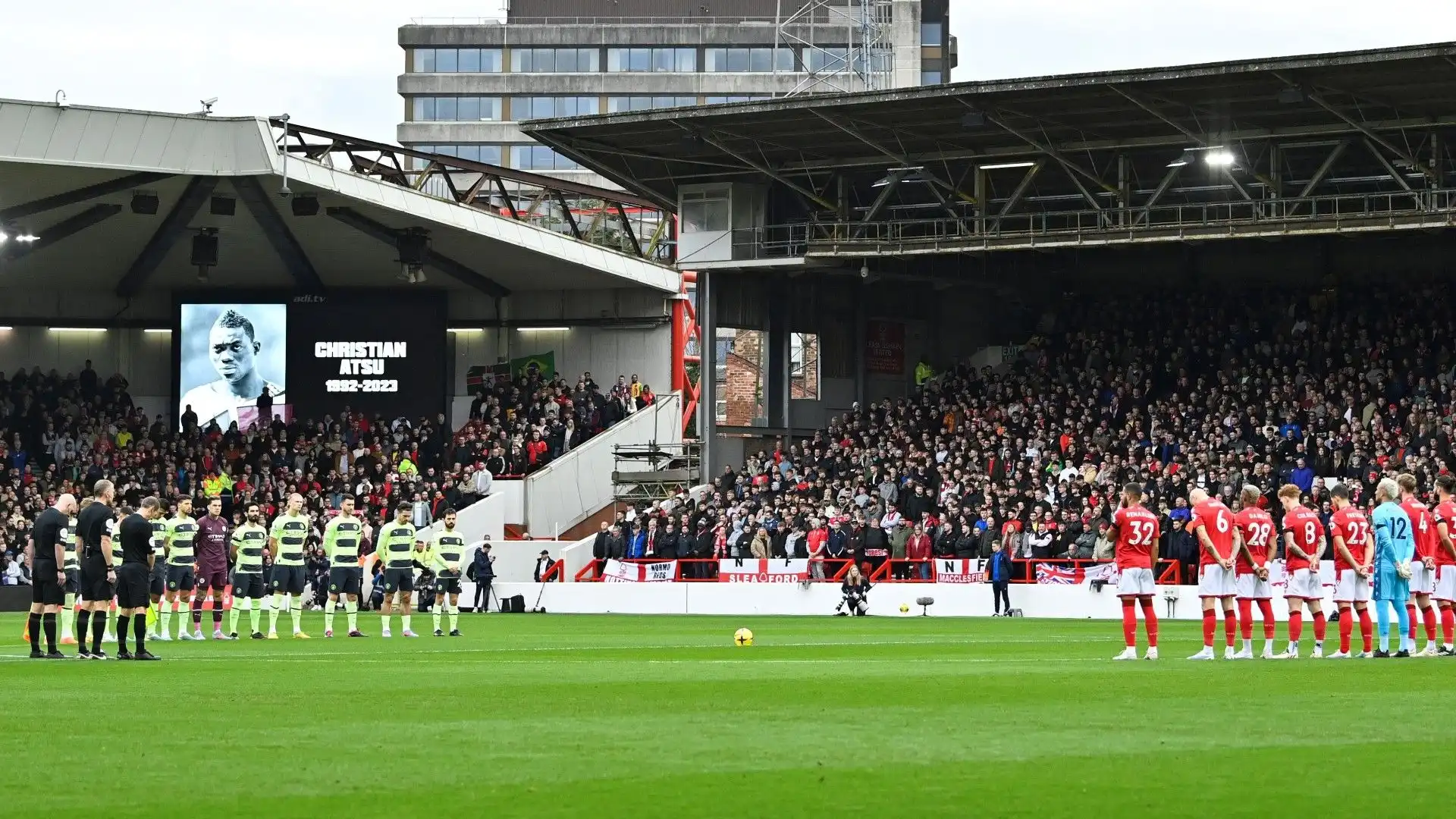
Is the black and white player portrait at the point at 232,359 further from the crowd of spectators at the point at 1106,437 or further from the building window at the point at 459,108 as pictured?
the building window at the point at 459,108

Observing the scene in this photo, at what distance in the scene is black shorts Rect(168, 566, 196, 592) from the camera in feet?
86.0

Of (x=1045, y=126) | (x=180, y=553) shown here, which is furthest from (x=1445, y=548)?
(x=1045, y=126)

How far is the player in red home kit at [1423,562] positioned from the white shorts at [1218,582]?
189 cm

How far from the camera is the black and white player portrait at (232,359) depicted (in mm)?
53438

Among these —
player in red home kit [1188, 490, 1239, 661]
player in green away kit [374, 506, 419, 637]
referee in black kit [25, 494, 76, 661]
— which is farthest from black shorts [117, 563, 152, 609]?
player in red home kit [1188, 490, 1239, 661]

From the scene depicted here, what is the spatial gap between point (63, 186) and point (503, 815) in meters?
40.1

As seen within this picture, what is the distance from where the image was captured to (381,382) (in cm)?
5381

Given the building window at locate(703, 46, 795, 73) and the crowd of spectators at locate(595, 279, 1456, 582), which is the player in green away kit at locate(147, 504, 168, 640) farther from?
the building window at locate(703, 46, 795, 73)

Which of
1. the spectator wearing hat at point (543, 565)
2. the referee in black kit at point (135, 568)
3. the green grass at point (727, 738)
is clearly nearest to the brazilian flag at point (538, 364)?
the spectator wearing hat at point (543, 565)

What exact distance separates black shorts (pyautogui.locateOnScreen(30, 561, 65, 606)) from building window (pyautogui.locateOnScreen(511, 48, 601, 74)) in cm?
9326

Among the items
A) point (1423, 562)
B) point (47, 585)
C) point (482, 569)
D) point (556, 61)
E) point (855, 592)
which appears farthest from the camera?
point (556, 61)

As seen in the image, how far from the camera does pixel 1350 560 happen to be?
1997cm

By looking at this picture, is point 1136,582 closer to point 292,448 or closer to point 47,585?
point 47,585

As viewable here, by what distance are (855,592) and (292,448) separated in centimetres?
1954
